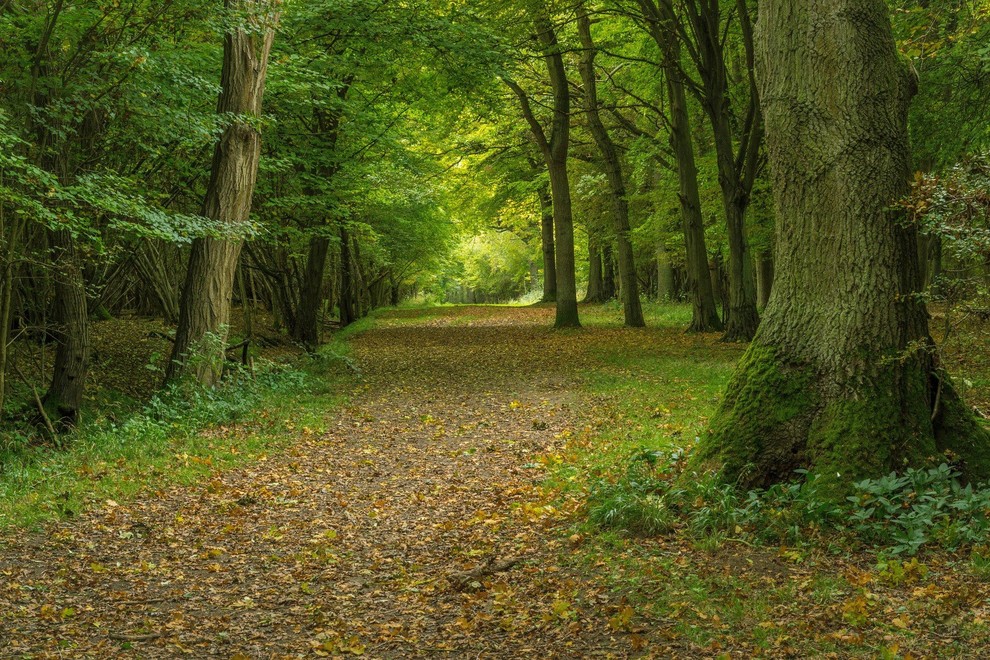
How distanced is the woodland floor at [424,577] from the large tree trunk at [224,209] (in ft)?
7.59

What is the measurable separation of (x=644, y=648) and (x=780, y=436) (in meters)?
2.33

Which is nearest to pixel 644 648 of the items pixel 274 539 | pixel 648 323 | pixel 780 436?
pixel 780 436

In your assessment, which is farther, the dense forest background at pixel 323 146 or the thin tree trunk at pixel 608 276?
the thin tree trunk at pixel 608 276

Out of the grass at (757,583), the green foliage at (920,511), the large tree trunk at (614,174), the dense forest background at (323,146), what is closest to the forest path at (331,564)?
the grass at (757,583)

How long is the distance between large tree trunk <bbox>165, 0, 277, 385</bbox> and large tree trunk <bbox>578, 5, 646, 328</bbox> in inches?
481

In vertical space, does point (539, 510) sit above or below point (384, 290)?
below

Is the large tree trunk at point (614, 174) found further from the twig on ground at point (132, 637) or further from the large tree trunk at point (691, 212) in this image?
the twig on ground at point (132, 637)

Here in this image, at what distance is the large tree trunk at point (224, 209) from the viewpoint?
470 inches

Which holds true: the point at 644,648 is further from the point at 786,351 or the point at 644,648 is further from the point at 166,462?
the point at 166,462

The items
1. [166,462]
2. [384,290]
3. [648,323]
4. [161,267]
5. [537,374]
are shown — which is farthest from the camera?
[384,290]

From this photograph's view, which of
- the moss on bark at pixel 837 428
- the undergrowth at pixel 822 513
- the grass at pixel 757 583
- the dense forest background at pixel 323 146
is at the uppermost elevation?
the dense forest background at pixel 323 146

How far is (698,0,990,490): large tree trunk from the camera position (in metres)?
5.59

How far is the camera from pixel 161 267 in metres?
16.3

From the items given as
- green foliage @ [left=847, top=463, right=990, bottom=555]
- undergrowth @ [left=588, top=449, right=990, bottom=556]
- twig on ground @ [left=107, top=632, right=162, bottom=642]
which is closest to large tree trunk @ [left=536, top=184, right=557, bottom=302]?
undergrowth @ [left=588, top=449, right=990, bottom=556]
